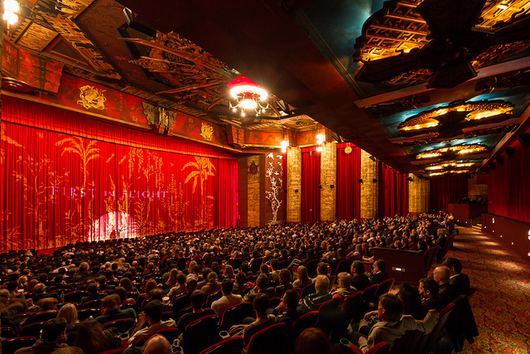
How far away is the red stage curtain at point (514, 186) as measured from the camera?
9.28 metres

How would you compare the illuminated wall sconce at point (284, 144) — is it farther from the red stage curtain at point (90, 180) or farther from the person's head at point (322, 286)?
the person's head at point (322, 286)

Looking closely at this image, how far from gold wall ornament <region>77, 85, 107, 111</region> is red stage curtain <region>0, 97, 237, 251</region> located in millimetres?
794

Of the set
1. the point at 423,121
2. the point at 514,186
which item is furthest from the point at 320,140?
the point at 423,121

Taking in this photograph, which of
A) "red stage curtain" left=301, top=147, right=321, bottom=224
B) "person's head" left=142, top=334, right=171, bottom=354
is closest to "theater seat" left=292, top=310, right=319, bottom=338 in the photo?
"person's head" left=142, top=334, right=171, bottom=354

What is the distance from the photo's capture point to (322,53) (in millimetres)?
3439

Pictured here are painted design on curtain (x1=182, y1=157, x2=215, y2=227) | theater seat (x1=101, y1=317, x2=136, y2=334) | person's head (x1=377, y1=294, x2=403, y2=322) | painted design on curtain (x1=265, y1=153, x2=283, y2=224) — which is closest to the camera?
person's head (x1=377, y1=294, x2=403, y2=322)

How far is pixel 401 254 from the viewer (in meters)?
6.80

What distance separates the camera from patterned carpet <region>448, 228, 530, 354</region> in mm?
3648

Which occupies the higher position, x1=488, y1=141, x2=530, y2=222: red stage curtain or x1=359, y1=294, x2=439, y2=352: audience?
x1=488, y1=141, x2=530, y2=222: red stage curtain

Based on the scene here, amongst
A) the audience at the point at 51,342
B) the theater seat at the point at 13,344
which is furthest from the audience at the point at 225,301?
the theater seat at the point at 13,344

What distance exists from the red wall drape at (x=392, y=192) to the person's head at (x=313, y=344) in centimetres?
2121

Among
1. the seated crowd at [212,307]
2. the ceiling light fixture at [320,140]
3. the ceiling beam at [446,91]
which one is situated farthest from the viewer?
the ceiling light fixture at [320,140]

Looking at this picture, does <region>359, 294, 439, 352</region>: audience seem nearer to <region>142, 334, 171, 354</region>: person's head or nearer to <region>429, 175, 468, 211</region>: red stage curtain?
<region>142, 334, 171, 354</region>: person's head

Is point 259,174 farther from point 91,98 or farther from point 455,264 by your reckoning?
point 455,264
